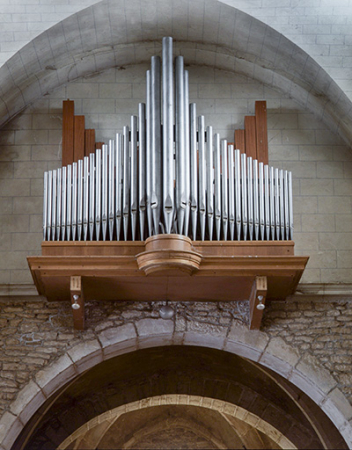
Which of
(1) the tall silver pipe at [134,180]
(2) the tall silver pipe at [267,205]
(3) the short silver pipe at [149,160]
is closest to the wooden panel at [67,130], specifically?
(1) the tall silver pipe at [134,180]

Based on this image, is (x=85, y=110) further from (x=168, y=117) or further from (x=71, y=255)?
(x=71, y=255)

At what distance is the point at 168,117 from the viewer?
9.16 metres

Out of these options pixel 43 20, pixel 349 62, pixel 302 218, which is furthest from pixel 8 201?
pixel 349 62

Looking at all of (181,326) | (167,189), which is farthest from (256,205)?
(181,326)

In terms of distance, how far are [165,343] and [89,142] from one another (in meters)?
2.52


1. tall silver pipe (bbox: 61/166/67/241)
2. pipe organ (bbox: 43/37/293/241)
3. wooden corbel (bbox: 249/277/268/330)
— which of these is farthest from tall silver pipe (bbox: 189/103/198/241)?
tall silver pipe (bbox: 61/166/67/241)

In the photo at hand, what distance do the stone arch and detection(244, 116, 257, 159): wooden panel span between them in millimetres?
2042

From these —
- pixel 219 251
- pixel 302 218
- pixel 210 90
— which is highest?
pixel 210 90

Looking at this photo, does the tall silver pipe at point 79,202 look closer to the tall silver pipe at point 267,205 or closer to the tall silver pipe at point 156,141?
the tall silver pipe at point 156,141

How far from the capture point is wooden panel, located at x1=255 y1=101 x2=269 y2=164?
33.2 ft

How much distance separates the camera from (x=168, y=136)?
29.7 feet

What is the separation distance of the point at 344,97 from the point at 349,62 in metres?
0.42

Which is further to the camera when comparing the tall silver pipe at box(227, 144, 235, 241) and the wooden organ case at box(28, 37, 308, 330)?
the tall silver pipe at box(227, 144, 235, 241)

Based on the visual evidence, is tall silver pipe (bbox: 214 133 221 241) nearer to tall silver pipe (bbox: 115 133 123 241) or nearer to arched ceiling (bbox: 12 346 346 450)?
tall silver pipe (bbox: 115 133 123 241)
